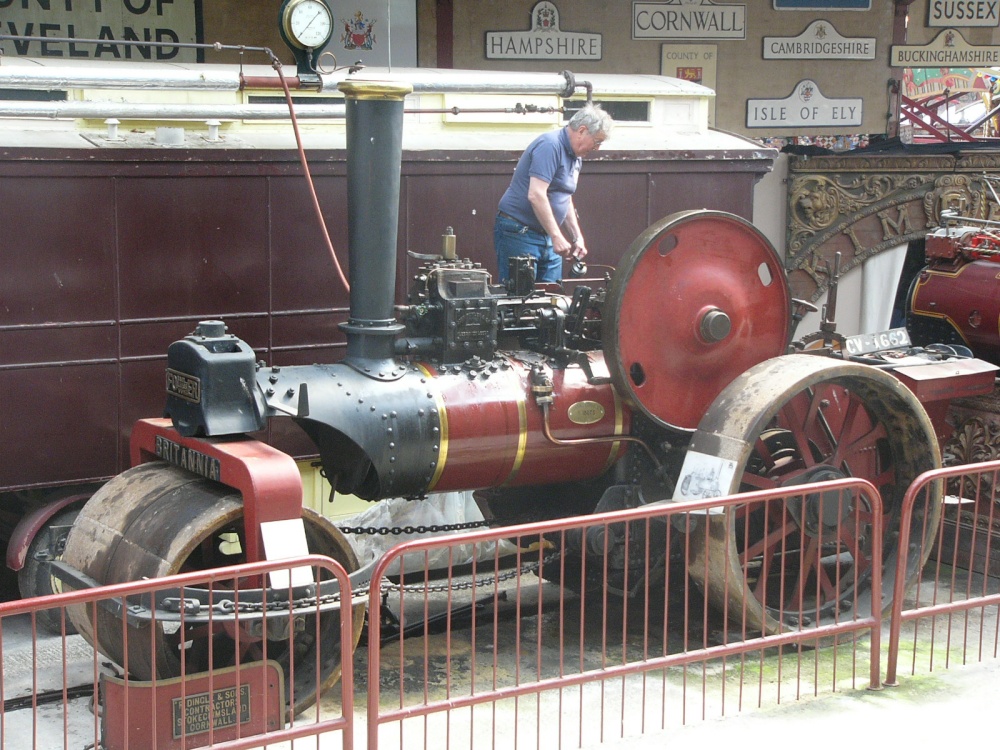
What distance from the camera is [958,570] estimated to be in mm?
7055

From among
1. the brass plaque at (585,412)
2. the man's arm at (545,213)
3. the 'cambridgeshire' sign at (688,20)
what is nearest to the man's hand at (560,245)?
the man's arm at (545,213)

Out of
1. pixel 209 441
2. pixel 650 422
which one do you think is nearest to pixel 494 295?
pixel 650 422

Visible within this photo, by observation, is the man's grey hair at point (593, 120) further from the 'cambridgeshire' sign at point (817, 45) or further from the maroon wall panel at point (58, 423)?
the 'cambridgeshire' sign at point (817, 45)

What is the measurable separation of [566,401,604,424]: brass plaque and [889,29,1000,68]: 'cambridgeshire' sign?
592cm

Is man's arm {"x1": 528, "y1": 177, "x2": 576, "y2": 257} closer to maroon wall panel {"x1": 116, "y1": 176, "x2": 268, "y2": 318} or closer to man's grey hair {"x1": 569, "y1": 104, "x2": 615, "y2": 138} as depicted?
man's grey hair {"x1": 569, "y1": 104, "x2": 615, "y2": 138}

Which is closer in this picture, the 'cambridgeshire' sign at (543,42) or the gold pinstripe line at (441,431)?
the gold pinstripe line at (441,431)

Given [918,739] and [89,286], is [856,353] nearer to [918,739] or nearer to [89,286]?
[918,739]

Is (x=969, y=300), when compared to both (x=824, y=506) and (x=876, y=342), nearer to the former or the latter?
(x=876, y=342)

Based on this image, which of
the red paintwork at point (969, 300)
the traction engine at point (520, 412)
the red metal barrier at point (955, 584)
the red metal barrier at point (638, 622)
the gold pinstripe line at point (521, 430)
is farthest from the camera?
the red paintwork at point (969, 300)

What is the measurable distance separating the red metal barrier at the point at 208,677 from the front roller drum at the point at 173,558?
0.04 ft

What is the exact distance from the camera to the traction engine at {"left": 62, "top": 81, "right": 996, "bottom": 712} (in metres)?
4.91

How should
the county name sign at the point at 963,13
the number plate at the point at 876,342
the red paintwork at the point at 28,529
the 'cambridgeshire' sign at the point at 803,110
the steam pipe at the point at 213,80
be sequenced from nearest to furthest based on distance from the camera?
the steam pipe at the point at 213,80, the red paintwork at the point at 28,529, the number plate at the point at 876,342, the 'cambridgeshire' sign at the point at 803,110, the county name sign at the point at 963,13

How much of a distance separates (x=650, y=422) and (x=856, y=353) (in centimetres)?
123

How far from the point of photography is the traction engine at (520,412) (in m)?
4.91
